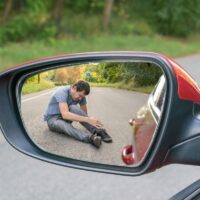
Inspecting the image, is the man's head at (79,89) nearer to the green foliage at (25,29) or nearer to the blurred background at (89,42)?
the blurred background at (89,42)

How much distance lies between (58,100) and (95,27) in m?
17.9

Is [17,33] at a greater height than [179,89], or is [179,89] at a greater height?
[179,89]

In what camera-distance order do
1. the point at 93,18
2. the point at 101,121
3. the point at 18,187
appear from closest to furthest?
the point at 101,121 → the point at 18,187 → the point at 93,18

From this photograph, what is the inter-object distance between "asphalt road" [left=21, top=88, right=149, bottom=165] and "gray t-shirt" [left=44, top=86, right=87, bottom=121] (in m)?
0.02

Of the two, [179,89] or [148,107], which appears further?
[148,107]

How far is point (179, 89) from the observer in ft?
4.37

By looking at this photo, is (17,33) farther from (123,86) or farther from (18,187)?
(123,86)

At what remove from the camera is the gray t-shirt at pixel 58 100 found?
1.48m

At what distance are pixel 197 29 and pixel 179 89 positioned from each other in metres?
21.4

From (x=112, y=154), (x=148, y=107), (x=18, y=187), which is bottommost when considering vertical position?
(x=18, y=187)

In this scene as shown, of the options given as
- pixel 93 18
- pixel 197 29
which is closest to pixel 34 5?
pixel 93 18

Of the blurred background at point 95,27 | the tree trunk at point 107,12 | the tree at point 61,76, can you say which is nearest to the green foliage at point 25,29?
the blurred background at point 95,27

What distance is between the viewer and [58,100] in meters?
1.49

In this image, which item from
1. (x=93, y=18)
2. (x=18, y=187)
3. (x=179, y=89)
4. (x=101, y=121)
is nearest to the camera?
(x=179, y=89)
